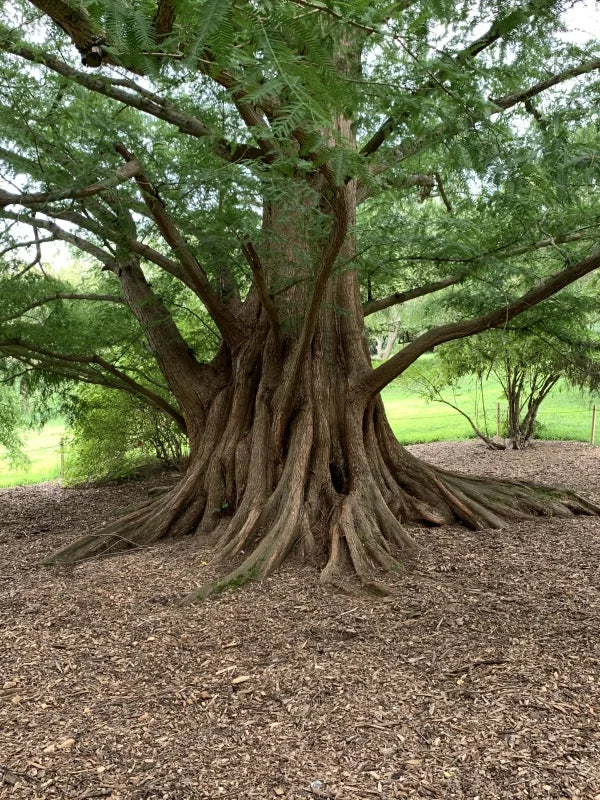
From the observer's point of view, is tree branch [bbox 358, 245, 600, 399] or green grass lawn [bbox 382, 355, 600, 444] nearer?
tree branch [bbox 358, 245, 600, 399]

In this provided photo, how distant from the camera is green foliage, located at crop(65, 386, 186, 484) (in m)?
9.95

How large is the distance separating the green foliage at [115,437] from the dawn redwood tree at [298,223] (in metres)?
2.23

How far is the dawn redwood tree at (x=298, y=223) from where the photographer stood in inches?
115

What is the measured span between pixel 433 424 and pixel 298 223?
1729 cm

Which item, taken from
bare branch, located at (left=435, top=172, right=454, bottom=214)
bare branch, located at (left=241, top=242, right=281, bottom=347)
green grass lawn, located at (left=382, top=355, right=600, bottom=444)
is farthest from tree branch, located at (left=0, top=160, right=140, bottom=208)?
green grass lawn, located at (left=382, top=355, right=600, bottom=444)

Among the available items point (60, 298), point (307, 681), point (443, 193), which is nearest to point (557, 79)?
point (443, 193)

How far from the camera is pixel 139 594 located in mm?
4484

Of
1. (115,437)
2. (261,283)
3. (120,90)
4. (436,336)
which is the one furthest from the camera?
(115,437)

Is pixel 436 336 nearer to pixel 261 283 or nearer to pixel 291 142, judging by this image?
pixel 261 283

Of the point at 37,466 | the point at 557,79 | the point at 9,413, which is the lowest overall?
the point at 37,466

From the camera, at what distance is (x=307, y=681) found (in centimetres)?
336

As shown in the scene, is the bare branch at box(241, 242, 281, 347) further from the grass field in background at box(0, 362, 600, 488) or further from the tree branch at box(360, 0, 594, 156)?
the grass field in background at box(0, 362, 600, 488)

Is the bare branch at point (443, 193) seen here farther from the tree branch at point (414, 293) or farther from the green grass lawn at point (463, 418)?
the green grass lawn at point (463, 418)

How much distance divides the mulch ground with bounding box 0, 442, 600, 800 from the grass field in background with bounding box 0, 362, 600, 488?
8.03m
